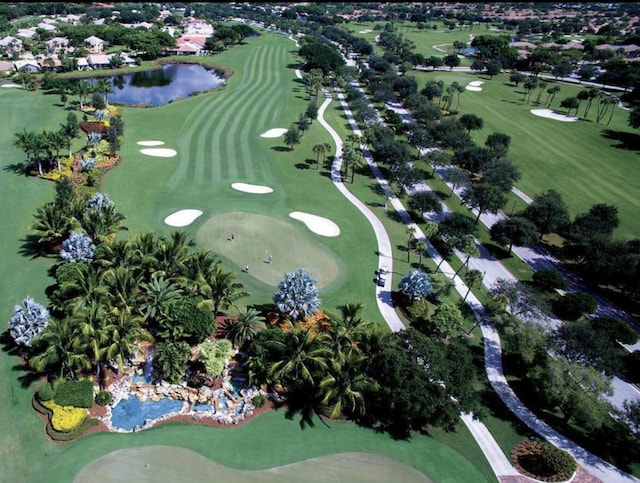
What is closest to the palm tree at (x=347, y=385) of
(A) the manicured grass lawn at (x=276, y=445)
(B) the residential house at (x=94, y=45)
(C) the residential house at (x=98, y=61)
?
(A) the manicured grass lawn at (x=276, y=445)

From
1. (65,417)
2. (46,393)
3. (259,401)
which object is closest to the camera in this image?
(65,417)

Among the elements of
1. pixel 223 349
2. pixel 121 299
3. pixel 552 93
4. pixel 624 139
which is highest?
pixel 552 93

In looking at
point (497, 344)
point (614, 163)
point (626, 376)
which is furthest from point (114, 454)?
point (614, 163)

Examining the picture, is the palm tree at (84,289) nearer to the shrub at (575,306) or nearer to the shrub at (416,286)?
the shrub at (416,286)

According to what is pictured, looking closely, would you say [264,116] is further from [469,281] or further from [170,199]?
[469,281]

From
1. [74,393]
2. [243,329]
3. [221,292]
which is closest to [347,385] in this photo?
[243,329]

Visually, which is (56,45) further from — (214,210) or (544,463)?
(544,463)
